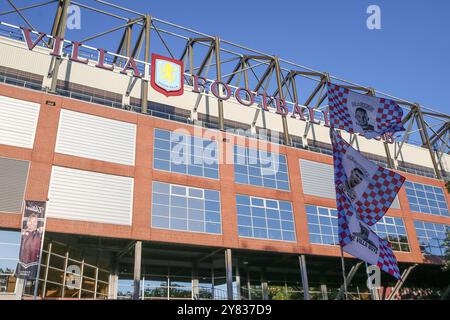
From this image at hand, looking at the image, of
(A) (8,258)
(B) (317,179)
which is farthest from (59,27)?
(B) (317,179)

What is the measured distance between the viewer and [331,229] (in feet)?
125

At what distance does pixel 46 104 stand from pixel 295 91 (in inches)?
1211

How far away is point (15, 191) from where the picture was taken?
26906 mm

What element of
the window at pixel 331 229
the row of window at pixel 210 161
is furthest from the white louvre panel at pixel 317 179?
the row of window at pixel 210 161

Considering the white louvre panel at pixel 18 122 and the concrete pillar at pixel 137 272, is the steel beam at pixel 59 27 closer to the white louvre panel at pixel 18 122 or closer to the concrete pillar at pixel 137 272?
the white louvre panel at pixel 18 122

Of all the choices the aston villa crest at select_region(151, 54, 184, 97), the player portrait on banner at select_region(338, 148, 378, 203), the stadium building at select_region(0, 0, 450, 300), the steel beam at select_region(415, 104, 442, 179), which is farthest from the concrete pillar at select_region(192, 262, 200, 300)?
the steel beam at select_region(415, 104, 442, 179)

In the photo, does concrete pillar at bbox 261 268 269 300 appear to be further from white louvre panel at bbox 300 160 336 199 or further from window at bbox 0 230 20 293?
window at bbox 0 230 20 293

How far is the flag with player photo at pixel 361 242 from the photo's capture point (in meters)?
13.9

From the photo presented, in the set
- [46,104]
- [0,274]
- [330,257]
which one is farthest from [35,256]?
[330,257]

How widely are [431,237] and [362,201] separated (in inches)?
1358

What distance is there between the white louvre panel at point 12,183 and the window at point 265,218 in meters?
16.5

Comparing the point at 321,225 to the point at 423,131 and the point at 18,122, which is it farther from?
the point at 423,131

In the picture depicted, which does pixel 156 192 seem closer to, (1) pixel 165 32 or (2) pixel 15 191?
(2) pixel 15 191
